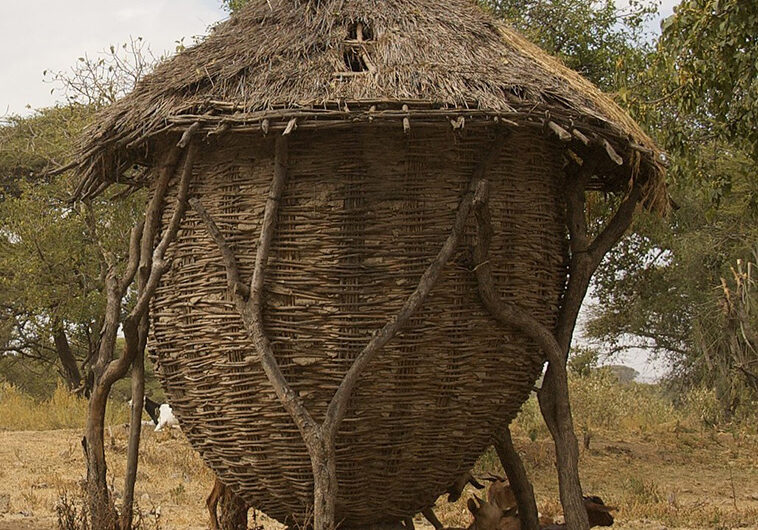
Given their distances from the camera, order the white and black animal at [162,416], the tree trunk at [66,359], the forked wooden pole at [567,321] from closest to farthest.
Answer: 1. the forked wooden pole at [567,321]
2. the white and black animal at [162,416]
3. the tree trunk at [66,359]

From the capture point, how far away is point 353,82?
16.0ft

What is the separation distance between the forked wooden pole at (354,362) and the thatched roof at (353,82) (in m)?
0.30

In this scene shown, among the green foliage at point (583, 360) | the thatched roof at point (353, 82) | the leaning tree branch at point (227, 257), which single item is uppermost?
the green foliage at point (583, 360)

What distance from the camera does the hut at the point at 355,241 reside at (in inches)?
192

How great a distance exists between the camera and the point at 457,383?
517cm

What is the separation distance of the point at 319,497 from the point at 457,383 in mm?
970

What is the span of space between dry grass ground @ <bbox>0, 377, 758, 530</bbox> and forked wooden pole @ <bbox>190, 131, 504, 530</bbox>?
94.5 inches

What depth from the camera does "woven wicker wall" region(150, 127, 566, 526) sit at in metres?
4.95

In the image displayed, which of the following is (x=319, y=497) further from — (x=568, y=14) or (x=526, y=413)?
(x=526, y=413)

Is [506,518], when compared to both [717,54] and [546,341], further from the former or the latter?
[717,54]

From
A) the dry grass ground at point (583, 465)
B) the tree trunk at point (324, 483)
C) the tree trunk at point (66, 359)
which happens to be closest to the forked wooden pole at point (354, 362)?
the tree trunk at point (324, 483)

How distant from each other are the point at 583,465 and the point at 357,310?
731 cm

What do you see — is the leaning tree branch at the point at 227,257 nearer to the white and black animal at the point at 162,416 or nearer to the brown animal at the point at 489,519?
the brown animal at the point at 489,519

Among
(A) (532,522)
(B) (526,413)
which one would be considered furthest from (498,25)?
(B) (526,413)
